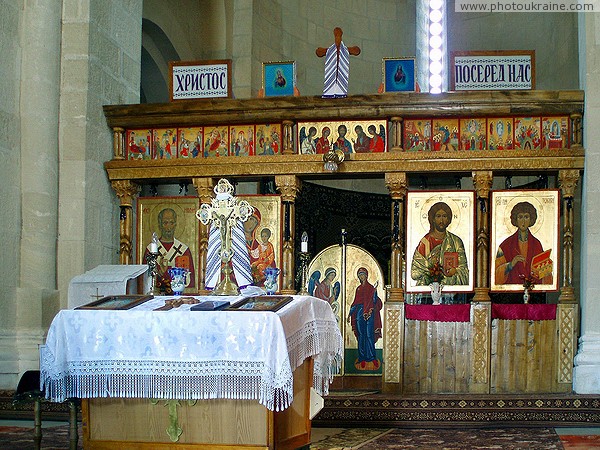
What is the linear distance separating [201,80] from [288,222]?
1.98 metres

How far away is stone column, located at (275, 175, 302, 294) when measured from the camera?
11039 mm

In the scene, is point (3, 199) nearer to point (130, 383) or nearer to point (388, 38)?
point (130, 383)

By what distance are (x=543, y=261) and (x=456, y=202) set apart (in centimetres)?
112

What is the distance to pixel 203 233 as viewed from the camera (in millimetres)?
11242

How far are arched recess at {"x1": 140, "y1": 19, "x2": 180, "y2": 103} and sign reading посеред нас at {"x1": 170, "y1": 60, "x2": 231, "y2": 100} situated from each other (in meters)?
3.04

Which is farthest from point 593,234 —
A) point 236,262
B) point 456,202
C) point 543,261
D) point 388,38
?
point 388,38

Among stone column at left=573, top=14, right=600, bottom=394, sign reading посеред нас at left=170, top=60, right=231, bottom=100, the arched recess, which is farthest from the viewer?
the arched recess

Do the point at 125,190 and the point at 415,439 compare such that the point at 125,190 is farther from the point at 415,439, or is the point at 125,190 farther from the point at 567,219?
the point at 567,219

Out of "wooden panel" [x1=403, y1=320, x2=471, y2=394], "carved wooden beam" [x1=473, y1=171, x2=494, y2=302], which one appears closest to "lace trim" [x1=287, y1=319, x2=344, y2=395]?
"wooden panel" [x1=403, y1=320, x2=471, y2=394]

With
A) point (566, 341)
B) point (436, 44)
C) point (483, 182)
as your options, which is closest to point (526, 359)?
point (566, 341)

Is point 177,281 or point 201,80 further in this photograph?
point 201,80

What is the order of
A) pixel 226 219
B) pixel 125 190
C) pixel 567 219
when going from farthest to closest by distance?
pixel 125 190 < pixel 567 219 < pixel 226 219

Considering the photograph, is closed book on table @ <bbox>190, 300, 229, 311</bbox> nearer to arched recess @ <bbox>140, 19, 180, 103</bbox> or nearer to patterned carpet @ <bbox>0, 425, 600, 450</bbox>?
patterned carpet @ <bbox>0, 425, 600, 450</bbox>

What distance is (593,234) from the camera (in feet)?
33.9
